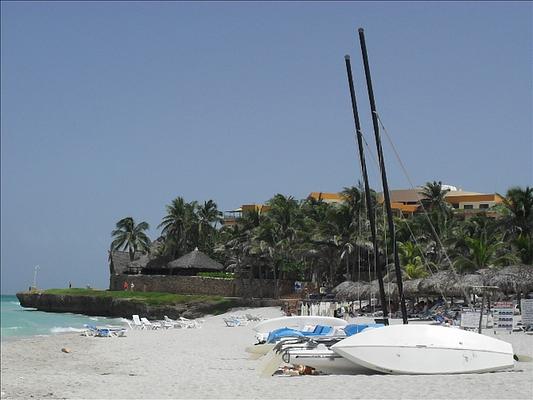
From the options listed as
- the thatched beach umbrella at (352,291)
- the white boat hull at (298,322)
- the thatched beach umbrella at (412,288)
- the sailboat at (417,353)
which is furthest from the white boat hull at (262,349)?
the thatched beach umbrella at (352,291)

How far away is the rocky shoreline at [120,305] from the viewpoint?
2153 inches

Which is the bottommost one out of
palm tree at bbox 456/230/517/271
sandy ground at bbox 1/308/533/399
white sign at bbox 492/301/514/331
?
sandy ground at bbox 1/308/533/399

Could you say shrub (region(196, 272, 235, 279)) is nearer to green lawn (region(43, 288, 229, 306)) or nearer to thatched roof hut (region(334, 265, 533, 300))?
green lawn (region(43, 288, 229, 306))

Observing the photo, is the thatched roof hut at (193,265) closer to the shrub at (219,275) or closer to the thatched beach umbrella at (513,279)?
the shrub at (219,275)

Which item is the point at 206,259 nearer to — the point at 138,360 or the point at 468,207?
the point at 468,207

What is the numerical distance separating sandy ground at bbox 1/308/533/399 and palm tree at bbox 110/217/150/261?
59.5 metres

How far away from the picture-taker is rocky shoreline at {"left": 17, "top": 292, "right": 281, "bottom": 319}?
54.7 meters

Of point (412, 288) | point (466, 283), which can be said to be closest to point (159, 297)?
point (412, 288)

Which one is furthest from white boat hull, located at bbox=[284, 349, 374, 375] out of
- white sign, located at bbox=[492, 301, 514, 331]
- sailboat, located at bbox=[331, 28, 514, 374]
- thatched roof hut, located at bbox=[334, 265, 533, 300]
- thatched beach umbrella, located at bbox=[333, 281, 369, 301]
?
thatched beach umbrella, located at bbox=[333, 281, 369, 301]

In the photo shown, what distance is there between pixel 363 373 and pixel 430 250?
39125 mm

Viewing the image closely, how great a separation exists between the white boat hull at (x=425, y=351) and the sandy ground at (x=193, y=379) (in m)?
0.32

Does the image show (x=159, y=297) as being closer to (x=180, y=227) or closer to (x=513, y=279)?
(x=180, y=227)

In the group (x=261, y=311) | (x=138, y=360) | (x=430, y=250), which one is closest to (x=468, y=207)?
(x=430, y=250)

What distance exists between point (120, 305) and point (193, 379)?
1978 inches
